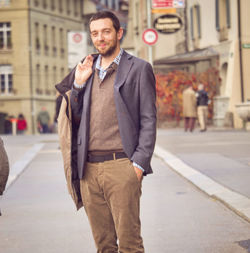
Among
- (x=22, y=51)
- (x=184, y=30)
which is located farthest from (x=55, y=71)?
(x=184, y=30)

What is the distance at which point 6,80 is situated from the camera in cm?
6662

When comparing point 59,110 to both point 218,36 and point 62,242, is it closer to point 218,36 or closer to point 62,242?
point 62,242

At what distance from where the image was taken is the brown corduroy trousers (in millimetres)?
4887

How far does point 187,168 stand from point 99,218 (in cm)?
916

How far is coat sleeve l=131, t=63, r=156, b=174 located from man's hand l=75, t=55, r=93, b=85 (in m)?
0.33

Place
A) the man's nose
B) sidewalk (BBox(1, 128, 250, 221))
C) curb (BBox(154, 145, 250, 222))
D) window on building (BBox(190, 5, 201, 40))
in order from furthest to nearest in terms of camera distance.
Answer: window on building (BBox(190, 5, 201, 40)) < sidewalk (BBox(1, 128, 250, 221)) < curb (BBox(154, 145, 250, 222)) < the man's nose

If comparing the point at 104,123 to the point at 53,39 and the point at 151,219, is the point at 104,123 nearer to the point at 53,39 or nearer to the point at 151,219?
the point at 151,219

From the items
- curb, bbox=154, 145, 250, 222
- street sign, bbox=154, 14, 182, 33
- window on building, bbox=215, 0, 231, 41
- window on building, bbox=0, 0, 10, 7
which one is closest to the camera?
curb, bbox=154, 145, 250, 222

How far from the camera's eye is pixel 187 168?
14.1m

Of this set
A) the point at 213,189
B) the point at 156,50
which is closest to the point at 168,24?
the point at 213,189

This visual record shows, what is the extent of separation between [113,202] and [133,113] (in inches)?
21.8

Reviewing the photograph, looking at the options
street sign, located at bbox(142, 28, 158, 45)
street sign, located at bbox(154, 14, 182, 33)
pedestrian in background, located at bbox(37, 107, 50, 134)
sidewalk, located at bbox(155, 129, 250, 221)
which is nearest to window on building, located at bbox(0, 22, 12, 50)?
pedestrian in background, located at bbox(37, 107, 50, 134)

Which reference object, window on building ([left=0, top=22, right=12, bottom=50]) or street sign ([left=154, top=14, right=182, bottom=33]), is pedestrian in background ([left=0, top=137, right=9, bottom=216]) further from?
window on building ([left=0, top=22, right=12, bottom=50])

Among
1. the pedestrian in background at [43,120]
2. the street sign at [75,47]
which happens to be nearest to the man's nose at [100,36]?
the street sign at [75,47]
